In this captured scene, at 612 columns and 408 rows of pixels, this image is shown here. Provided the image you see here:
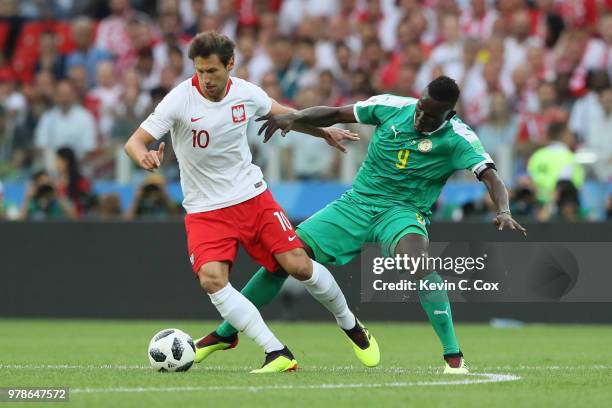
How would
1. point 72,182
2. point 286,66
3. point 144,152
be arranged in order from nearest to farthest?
point 144,152 → point 72,182 → point 286,66

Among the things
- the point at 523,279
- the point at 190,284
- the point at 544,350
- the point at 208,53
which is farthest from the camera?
the point at 190,284

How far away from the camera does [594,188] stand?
665 inches

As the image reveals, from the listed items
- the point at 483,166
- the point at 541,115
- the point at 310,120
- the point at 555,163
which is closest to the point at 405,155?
the point at 483,166

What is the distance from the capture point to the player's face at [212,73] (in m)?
9.27

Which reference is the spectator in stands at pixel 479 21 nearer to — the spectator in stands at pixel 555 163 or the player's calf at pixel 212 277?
the spectator in stands at pixel 555 163

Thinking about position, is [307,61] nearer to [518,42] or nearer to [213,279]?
[518,42]

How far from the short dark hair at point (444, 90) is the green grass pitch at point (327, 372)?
1967 millimetres

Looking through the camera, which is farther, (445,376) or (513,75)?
(513,75)

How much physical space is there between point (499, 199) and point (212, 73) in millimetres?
2220

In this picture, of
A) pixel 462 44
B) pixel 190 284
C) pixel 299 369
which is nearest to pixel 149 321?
pixel 190 284

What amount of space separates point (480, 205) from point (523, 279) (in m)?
1.26

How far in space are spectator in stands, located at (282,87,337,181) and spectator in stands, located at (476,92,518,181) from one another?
2.03m

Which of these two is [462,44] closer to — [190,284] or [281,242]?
[190,284]

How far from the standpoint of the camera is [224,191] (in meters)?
9.64
